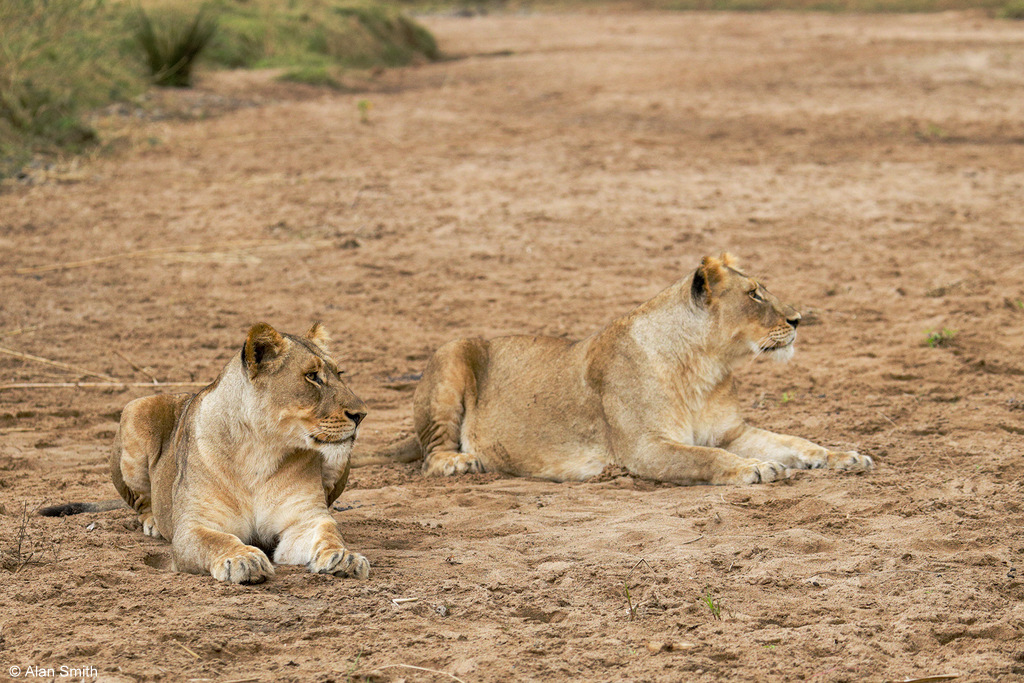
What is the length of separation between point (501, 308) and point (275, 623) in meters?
5.70

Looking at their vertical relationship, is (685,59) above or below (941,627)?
above

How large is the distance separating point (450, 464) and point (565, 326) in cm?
287

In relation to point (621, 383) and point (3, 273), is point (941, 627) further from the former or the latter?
point (3, 273)

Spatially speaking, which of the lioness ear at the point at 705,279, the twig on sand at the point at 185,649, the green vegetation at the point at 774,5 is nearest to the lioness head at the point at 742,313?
the lioness ear at the point at 705,279

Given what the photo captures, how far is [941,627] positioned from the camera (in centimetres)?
376

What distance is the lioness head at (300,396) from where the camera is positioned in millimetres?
4410

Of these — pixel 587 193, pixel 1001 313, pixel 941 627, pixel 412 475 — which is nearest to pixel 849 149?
pixel 587 193

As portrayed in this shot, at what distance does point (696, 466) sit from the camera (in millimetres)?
5691

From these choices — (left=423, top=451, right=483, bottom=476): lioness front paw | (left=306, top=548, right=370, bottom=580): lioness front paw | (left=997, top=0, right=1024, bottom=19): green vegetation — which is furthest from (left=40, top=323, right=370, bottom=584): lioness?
(left=997, top=0, right=1024, bottom=19): green vegetation

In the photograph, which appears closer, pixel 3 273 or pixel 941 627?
pixel 941 627

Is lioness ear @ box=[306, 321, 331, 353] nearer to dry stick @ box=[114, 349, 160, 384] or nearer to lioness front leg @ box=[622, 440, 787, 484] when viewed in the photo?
lioness front leg @ box=[622, 440, 787, 484]

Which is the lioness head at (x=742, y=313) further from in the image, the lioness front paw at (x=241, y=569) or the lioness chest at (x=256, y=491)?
the lioness front paw at (x=241, y=569)

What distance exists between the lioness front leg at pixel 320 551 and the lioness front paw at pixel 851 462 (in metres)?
2.55

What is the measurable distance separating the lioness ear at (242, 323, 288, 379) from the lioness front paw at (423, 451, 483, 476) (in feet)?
6.47
